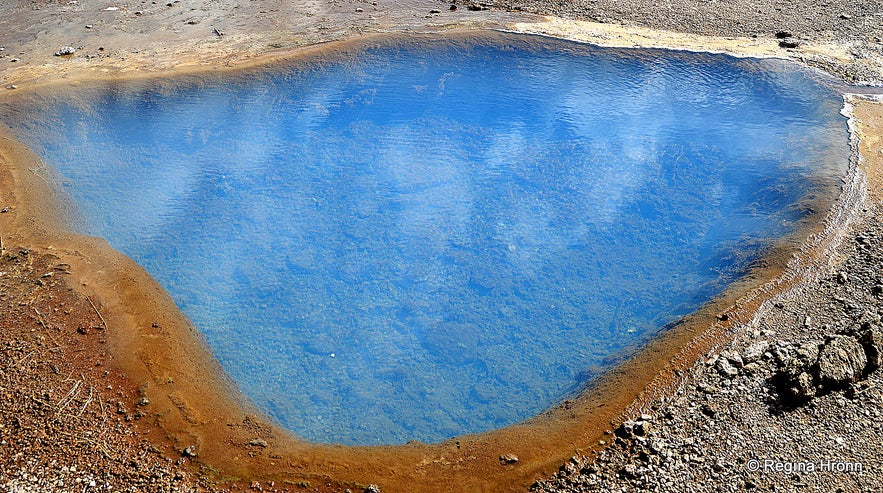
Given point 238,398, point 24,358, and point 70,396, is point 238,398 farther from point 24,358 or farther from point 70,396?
point 24,358

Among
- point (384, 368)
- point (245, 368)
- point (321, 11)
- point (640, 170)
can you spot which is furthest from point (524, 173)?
point (321, 11)

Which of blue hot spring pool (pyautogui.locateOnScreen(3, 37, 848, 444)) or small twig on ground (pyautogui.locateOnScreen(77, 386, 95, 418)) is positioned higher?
blue hot spring pool (pyautogui.locateOnScreen(3, 37, 848, 444))

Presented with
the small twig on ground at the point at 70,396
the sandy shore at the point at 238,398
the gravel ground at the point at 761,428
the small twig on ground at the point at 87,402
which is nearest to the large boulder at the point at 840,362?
the gravel ground at the point at 761,428

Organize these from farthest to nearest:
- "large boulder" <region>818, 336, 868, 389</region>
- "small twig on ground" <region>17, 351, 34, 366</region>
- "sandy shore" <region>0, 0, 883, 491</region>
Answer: "small twig on ground" <region>17, 351, 34, 366</region>, "large boulder" <region>818, 336, 868, 389</region>, "sandy shore" <region>0, 0, 883, 491</region>

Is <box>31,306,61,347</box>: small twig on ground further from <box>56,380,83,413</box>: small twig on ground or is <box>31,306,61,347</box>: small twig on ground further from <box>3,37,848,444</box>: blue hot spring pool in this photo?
<box>3,37,848,444</box>: blue hot spring pool

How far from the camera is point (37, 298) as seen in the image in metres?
5.12

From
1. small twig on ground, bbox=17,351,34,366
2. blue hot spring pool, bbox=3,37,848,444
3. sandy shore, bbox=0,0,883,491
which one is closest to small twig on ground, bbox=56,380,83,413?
sandy shore, bbox=0,0,883,491

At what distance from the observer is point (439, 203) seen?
20.9 feet

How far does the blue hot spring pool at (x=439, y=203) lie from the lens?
190 inches

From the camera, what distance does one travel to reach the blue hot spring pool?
4.82 meters

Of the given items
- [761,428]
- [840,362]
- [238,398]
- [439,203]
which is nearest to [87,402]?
[238,398]

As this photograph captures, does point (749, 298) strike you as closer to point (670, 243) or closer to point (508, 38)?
point (670, 243)

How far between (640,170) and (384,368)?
12.1ft

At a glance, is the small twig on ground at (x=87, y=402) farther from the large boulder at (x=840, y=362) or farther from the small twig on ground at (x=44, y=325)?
the large boulder at (x=840, y=362)
